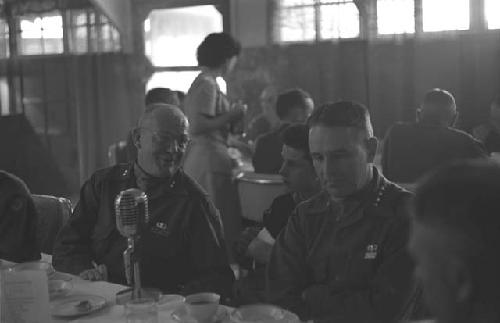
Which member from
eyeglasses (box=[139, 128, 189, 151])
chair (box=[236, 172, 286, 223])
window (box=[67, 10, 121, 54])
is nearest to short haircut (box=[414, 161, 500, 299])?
eyeglasses (box=[139, 128, 189, 151])

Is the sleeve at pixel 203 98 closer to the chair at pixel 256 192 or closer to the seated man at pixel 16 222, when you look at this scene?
the chair at pixel 256 192

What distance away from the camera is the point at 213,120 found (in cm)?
380

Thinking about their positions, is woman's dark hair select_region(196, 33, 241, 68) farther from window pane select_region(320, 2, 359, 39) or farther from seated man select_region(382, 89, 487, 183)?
window pane select_region(320, 2, 359, 39)

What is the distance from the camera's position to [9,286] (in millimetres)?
1533

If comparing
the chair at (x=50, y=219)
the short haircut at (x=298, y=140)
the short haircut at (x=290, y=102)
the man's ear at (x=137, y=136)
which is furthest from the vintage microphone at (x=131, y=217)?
the short haircut at (x=290, y=102)

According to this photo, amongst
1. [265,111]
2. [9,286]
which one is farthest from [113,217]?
[265,111]

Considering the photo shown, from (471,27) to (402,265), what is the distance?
4271mm

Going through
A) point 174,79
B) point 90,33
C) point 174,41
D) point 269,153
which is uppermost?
point 90,33

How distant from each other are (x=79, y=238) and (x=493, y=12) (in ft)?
14.1

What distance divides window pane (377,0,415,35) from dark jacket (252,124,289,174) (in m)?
2.29

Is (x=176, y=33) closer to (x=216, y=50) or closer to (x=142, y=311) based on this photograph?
(x=216, y=50)

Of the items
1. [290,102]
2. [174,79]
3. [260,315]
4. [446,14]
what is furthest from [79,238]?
[174,79]

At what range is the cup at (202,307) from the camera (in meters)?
1.55

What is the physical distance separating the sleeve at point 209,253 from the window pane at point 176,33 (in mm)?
4731
